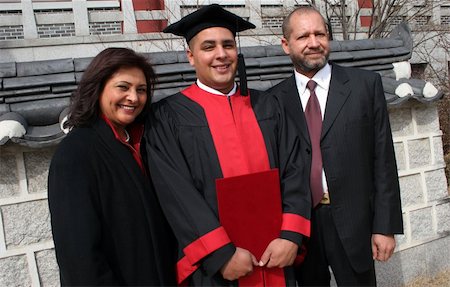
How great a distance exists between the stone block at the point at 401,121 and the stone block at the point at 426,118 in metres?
0.08

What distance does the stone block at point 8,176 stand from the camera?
2.79 metres

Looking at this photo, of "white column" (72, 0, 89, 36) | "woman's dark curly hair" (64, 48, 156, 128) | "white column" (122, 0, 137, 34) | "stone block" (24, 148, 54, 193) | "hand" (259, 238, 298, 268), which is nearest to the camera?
"woman's dark curly hair" (64, 48, 156, 128)

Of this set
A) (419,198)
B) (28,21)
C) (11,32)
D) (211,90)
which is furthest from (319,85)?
(11,32)

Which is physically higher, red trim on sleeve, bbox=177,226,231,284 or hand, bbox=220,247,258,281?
red trim on sleeve, bbox=177,226,231,284

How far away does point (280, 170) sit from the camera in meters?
2.12

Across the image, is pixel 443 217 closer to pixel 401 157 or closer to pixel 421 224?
pixel 421 224

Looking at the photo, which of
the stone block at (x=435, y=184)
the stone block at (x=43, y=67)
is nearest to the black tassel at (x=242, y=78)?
the stone block at (x=43, y=67)

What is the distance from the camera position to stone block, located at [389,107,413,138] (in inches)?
158

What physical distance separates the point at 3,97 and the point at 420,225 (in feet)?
11.9

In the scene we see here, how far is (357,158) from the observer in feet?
7.74

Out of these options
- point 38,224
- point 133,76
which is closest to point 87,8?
point 38,224

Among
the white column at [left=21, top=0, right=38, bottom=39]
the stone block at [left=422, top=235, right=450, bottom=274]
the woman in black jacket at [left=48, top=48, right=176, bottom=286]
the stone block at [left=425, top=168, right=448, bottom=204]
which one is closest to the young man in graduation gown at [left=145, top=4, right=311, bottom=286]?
the woman in black jacket at [left=48, top=48, right=176, bottom=286]

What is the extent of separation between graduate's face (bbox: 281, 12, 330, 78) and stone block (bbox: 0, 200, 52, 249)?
6.10 ft

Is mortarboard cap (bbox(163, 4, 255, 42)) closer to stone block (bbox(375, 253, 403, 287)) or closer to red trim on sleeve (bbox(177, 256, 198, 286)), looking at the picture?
red trim on sleeve (bbox(177, 256, 198, 286))
